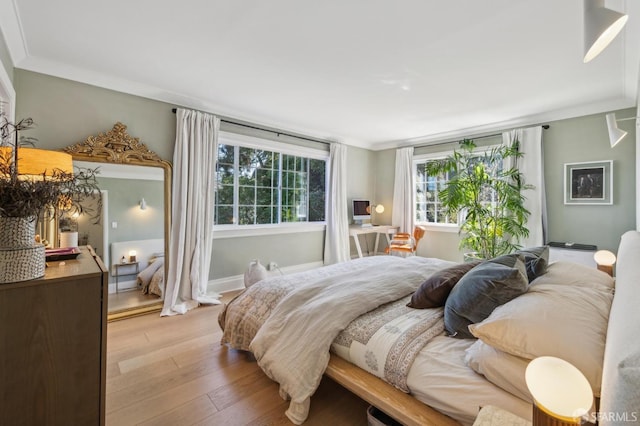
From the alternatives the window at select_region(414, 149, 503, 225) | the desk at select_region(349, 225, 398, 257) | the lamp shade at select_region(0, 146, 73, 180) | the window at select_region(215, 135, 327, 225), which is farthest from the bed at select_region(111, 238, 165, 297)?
the window at select_region(414, 149, 503, 225)

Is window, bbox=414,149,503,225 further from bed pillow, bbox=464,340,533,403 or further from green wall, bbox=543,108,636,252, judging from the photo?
bed pillow, bbox=464,340,533,403

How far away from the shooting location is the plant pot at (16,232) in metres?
1.06

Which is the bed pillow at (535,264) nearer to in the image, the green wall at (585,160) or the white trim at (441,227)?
the green wall at (585,160)

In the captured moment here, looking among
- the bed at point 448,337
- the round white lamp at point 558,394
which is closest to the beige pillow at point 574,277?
the bed at point 448,337

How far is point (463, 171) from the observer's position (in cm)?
412

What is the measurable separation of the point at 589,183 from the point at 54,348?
4.95 meters

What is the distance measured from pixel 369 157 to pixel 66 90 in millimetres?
4604

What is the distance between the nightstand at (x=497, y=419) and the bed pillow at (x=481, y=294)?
1.67 feet

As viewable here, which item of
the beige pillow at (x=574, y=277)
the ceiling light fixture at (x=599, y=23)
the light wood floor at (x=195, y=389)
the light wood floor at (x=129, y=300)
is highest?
the ceiling light fixture at (x=599, y=23)

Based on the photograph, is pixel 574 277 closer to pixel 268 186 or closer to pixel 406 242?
pixel 406 242

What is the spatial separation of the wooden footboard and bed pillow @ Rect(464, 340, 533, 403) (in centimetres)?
24

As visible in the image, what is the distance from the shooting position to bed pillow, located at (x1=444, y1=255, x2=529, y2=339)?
4.43 feet

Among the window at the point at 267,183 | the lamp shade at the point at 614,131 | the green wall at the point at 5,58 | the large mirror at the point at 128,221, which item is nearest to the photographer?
the green wall at the point at 5,58

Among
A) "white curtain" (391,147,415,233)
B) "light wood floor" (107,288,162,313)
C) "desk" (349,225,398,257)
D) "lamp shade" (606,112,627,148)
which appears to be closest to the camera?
"lamp shade" (606,112,627,148)
